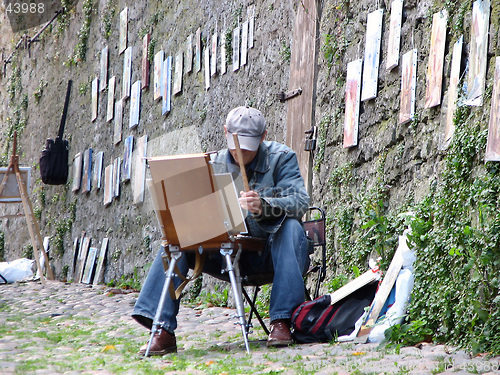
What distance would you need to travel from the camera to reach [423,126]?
4.19 metres

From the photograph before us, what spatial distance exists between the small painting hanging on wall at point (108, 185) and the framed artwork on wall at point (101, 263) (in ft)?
1.73

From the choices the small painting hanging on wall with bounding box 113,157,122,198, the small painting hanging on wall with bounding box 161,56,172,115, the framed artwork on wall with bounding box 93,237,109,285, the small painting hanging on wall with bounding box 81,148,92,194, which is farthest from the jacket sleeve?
the small painting hanging on wall with bounding box 81,148,92,194

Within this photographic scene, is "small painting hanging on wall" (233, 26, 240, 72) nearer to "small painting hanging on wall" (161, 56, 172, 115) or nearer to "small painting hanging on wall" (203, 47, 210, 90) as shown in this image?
"small painting hanging on wall" (203, 47, 210, 90)

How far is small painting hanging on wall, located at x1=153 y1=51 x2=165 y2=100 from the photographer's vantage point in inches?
346

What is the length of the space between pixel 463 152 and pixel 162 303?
1574mm

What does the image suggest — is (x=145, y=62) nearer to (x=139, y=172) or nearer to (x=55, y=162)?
(x=139, y=172)

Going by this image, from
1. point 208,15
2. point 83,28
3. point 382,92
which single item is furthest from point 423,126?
point 83,28

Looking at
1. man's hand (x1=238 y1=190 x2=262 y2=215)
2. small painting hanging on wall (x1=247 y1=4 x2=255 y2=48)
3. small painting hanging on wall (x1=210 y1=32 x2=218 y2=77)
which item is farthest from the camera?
small painting hanging on wall (x1=210 y1=32 x2=218 y2=77)

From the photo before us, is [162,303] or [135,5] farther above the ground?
[135,5]

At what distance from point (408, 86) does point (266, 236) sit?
Result: 1.30 meters

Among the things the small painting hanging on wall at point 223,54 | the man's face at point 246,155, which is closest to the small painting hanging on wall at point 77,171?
the small painting hanging on wall at point 223,54

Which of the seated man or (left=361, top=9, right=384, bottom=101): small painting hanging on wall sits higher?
(left=361, top=9, right=384, bottom=101): small painting hanging on wall

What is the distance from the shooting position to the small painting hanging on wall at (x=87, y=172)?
10953mm

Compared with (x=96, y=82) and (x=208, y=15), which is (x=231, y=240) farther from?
(x=96, y=82)
